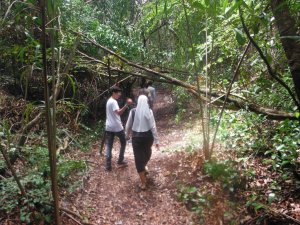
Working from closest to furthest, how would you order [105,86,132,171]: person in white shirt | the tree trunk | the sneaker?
the tree trunk
[105,86,132,171]: person in white shirt
the sneaker

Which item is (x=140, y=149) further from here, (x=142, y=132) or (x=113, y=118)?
(x=113, y=118)

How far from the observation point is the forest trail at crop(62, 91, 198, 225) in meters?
5.47

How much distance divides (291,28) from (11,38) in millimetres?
8987

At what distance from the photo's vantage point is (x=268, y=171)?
17.0 ft

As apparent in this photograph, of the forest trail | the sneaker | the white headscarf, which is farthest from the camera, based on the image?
the sneaker

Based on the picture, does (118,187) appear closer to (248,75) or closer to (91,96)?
(248,75)

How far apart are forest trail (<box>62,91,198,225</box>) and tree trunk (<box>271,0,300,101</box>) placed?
3.22 m

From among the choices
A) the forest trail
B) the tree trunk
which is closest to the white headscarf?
the forest trail

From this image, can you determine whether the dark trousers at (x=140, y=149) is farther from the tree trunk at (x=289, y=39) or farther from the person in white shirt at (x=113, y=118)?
the tree trunk at (x=289, y=39)

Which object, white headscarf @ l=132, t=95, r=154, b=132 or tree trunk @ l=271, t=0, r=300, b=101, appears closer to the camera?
tree trunk @ l=271, t=0, r=300, b=101

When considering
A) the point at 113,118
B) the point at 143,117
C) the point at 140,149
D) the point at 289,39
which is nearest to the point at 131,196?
the point at 140,149

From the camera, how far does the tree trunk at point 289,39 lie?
9.07 ft

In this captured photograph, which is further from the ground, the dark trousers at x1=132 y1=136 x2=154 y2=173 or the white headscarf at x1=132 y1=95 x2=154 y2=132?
the white headscarf at x1=132 y1=95 x2=154 y2=132

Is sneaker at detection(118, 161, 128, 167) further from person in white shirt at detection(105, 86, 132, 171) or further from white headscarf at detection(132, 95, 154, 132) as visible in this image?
white headscarf at detection(132, 95, 154, 132)
